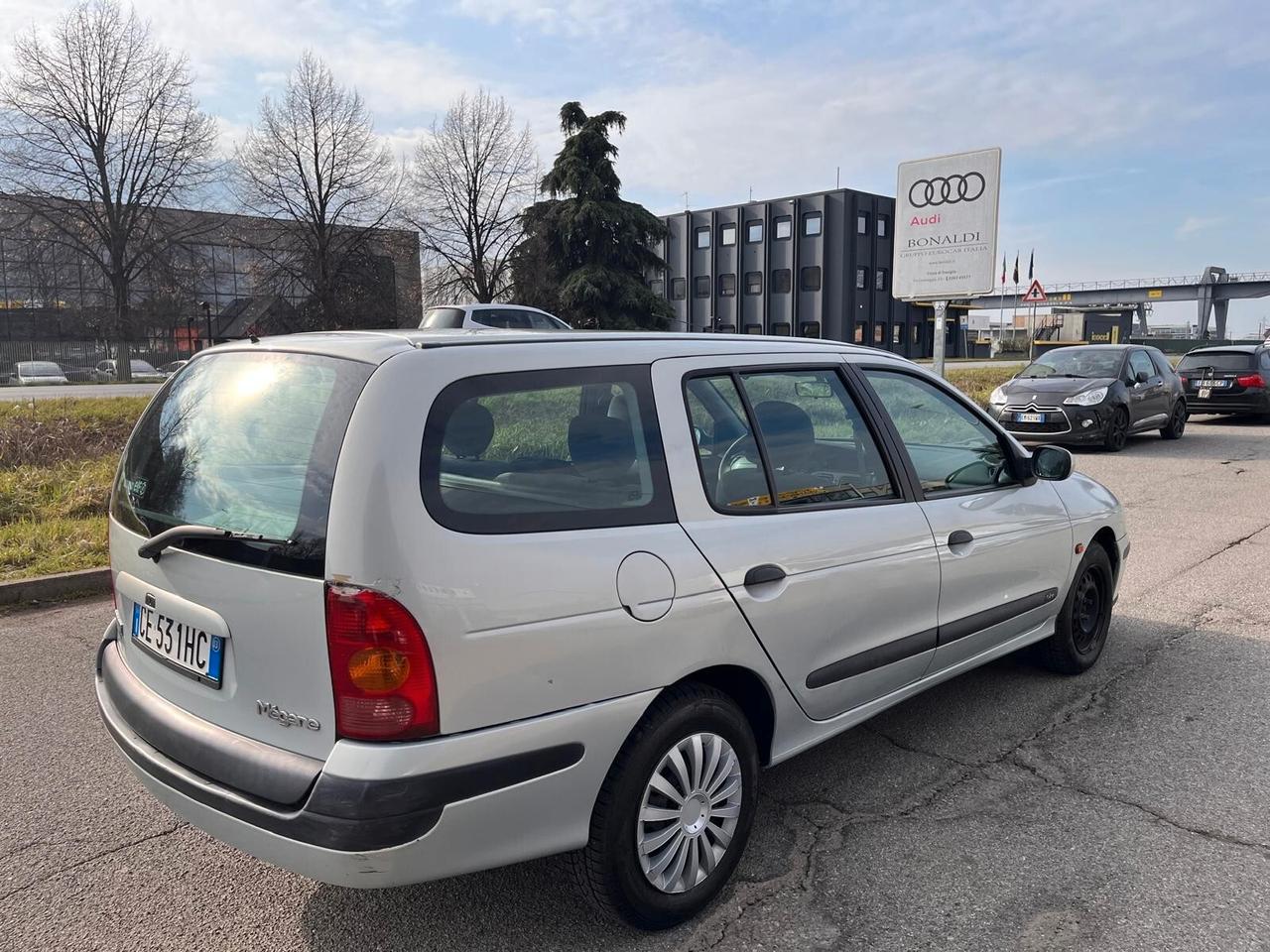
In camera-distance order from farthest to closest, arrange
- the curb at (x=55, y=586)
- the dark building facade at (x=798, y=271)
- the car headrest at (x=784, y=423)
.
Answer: the dark building facade at (x=798, y=271) → the curb at (x=55, y=586) → the car headrest at (x=784, y=423)

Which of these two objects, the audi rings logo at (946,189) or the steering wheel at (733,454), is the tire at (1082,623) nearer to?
the steering wheel at (733,454)

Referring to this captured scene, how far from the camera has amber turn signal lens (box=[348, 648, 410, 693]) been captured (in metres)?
2.10

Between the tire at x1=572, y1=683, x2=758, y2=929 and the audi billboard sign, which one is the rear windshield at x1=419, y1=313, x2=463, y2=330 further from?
the tire at x1=572, y1=683, x2=758, y2=929

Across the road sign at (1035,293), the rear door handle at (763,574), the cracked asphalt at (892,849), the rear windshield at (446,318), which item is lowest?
the cracked asphalt at (892,849)

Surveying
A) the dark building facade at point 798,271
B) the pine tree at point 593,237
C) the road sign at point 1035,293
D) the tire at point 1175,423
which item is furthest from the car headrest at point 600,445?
the dark building facade at point 798,271

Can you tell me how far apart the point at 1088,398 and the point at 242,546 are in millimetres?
13539

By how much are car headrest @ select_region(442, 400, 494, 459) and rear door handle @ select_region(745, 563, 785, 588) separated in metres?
0.87

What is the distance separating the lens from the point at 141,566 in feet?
8.80

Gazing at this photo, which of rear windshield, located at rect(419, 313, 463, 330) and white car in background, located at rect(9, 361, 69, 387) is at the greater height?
rear windshield, located at rect(419, 313, 463, 330)

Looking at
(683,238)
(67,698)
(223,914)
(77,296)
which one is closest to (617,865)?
(223,914)

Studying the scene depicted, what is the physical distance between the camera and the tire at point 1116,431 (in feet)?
44.3

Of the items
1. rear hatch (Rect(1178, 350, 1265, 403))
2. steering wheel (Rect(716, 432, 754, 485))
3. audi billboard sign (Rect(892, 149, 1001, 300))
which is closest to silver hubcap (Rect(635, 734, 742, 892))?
steering wheel (Rect(716, 432, 754, 485))

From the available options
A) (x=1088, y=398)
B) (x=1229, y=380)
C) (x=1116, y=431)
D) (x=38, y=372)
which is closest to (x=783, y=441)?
(x=1088, y=398)

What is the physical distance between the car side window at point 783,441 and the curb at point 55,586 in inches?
201
